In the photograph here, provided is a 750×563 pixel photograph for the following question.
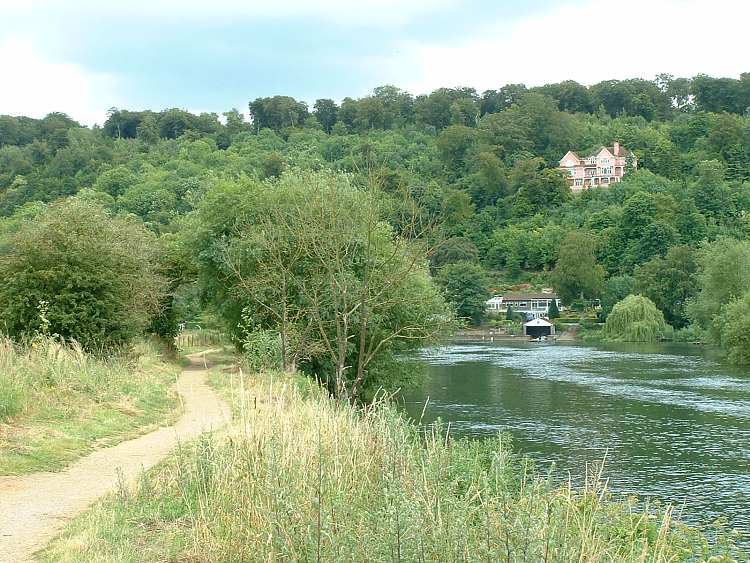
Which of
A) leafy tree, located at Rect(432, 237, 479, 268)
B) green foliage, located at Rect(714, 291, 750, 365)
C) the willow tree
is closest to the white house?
leafy tree, located at Rect(432, 237, 479, 268)

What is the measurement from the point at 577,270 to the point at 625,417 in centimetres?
6819

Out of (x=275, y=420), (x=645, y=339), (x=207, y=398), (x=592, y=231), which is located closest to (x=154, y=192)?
(x=645, y=339)

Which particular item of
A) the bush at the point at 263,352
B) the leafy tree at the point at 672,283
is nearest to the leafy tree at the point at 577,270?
the leafy tree at the point at 672,283

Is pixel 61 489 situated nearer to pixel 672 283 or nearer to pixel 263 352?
pixel 263 352

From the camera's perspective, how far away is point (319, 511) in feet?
19.3

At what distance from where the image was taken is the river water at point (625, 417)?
19.5 m

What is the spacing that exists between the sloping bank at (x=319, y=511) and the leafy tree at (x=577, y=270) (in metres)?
88.9

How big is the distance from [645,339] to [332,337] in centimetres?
5411

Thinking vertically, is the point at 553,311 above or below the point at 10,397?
below

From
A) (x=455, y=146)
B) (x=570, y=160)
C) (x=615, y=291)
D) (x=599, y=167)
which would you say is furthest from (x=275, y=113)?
(x=615, y=291)

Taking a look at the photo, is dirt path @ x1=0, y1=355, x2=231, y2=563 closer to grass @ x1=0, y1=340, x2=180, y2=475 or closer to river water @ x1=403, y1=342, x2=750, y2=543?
grass @ x1=0, y1=340, x2=180, y2=475

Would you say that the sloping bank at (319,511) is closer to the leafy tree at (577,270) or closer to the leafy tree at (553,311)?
the leafy tree at (553,311)

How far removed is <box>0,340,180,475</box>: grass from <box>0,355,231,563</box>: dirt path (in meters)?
0.31

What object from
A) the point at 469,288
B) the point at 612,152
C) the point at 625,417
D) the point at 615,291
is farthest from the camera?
the point at 612,152
